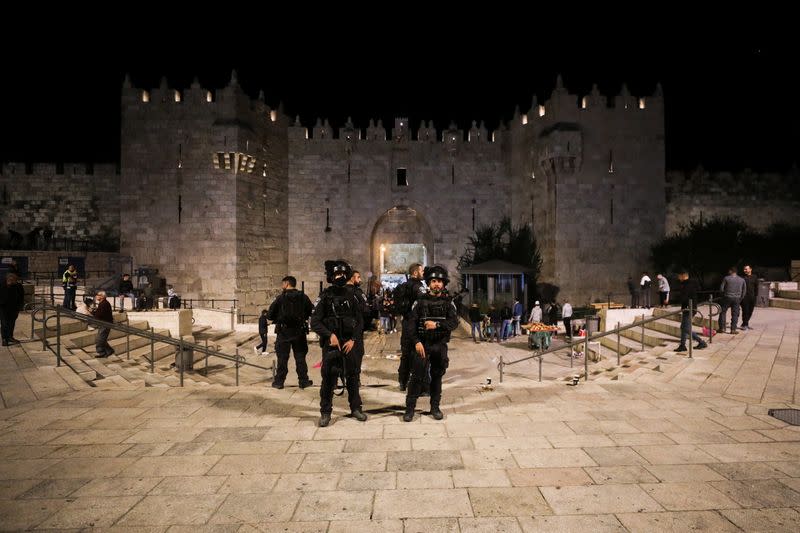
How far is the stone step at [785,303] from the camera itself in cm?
1156

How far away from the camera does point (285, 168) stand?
72.3 ft

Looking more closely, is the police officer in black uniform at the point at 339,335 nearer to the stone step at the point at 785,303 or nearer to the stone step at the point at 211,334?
the stone step at the point at 211,334

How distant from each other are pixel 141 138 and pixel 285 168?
20.1 ft

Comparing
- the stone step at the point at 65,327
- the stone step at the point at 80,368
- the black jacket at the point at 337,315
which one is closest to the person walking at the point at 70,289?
the stone step at the point at 65,327

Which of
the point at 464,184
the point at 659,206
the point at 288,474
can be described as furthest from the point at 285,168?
the point at 288,474

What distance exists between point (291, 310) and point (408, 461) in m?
3.24

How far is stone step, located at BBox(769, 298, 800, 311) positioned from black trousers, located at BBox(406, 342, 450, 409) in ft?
38.5

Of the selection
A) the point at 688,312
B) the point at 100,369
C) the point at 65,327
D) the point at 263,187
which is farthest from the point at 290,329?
the point at 263,187

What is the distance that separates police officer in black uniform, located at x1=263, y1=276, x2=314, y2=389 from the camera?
20.4 ft

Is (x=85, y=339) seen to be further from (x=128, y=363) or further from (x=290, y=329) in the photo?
(x=290, y=329)

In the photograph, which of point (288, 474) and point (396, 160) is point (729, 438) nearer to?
point (288, 474)

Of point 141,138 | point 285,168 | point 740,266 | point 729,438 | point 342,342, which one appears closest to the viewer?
point 729,438

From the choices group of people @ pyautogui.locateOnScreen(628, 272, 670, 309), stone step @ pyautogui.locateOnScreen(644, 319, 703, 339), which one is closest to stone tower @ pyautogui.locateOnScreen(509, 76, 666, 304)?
group of people @ pyautogui.locateOnScreen(628, 272, 670, 309)

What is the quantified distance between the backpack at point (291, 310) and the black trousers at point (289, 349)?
0.16 meters
